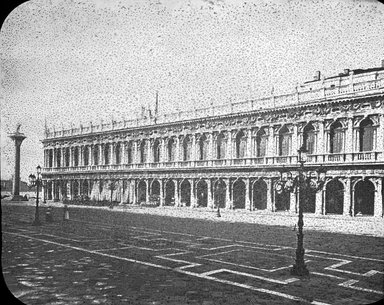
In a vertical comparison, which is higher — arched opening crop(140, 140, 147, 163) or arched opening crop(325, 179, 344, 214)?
arched opening crop(140, 140, 147, 163)

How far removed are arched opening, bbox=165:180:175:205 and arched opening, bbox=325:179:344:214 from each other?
50.5ft

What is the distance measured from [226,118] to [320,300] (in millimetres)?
→ 25752

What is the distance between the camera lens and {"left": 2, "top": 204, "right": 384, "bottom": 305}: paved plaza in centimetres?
864

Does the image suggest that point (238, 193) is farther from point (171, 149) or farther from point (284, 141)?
point (171, 149)

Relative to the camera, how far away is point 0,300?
264 inches

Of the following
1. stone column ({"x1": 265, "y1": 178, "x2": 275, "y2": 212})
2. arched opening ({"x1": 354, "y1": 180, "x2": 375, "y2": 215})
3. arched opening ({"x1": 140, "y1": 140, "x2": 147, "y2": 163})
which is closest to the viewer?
arched opening ({"x1": 354, "y1": 180, "x2": 375, "y2": 215})

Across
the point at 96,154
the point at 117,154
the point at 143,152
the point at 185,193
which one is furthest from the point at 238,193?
the point at 96,154

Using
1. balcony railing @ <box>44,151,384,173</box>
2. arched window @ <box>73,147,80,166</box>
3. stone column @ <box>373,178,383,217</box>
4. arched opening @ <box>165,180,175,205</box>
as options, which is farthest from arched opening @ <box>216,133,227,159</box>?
arched window @ <box>73,147,80,166</box>

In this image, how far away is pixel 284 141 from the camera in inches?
1103

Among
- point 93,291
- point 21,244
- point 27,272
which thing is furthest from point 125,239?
point 93,291

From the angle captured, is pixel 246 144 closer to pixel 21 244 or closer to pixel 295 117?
pixel 295 117

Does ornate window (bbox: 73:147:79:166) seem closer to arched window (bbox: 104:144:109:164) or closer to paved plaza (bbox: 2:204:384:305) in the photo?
arched window (bbox: 104:144:109:164)

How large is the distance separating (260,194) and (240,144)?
15.6 feet

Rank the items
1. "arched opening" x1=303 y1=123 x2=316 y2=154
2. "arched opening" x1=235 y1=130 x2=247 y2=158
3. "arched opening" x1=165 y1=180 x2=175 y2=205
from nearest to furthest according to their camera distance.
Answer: "arched opening" x1=303 y1=123 x2=316 y2=154, "arched opening" x1=235 y1=130 x2=247 y2=158, "arched opening" x1=165 y1=180 x2=175 y2=205
